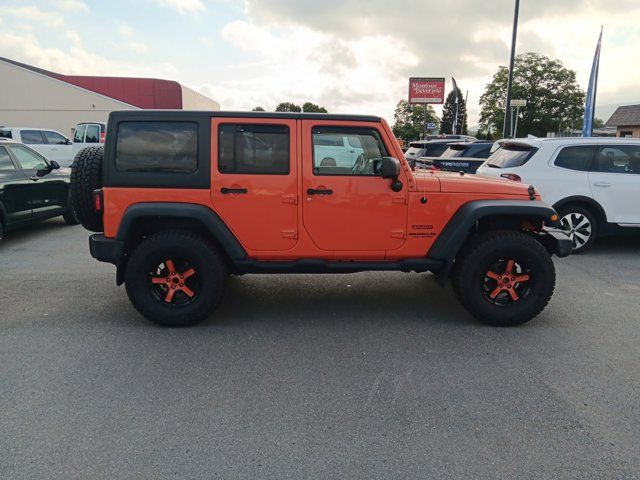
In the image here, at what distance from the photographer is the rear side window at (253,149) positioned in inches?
163

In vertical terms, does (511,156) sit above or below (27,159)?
above

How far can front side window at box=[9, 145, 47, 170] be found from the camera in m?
8.14

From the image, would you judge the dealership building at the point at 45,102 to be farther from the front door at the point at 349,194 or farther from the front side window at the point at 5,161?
the front door at the point at 349,194

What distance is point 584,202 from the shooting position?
23.2ft

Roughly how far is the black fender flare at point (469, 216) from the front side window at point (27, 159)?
7.24 m

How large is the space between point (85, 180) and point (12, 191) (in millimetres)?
4307

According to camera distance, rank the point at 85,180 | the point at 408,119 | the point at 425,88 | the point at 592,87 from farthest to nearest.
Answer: the point at 408,119, the point at 425,88, the point at 592,87, the point at 85,180

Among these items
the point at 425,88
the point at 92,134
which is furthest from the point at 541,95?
the point at 92,134

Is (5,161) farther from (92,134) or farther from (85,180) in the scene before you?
(92,134)

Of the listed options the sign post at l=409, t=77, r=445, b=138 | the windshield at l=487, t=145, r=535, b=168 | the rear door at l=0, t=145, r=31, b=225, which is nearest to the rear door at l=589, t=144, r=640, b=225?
the windshield at l=487, t=145, r=535, b=168

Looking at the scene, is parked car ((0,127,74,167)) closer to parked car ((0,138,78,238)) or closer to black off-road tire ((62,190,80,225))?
black off-road tire ((62,190,80,225))

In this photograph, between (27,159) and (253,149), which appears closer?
(253,149)

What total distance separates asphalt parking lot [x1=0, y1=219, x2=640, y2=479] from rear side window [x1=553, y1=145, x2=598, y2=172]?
2.44 m

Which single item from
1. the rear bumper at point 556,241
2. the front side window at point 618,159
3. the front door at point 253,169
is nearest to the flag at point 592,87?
the front side window at point 618,159
